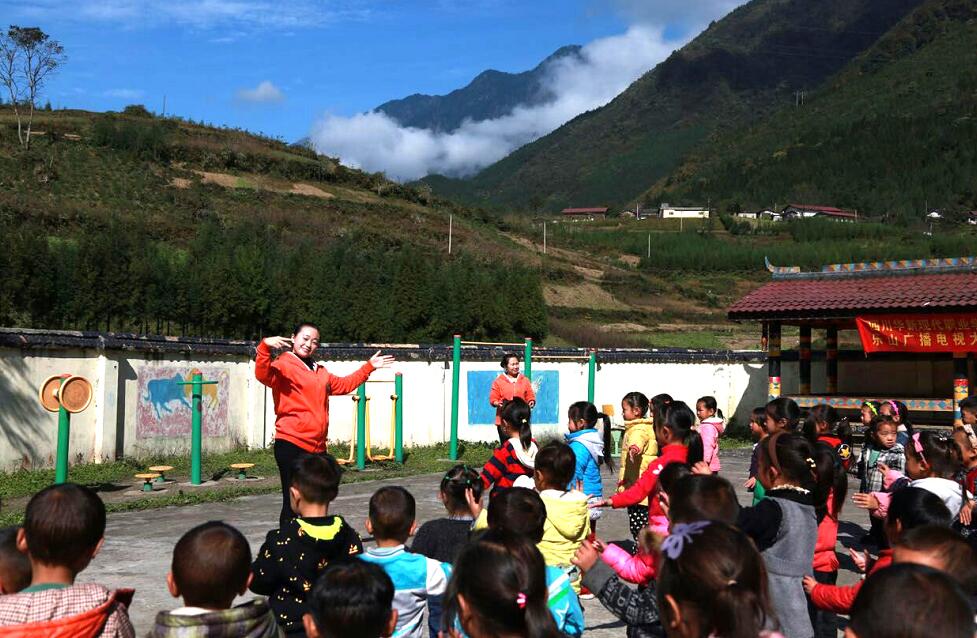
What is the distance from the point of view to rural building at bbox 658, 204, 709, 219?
11425cm

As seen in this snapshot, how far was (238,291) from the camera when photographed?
106 feet

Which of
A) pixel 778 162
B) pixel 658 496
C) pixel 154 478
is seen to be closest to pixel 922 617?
pixel 658 496

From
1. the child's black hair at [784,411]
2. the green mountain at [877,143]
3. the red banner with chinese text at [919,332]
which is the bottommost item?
the child's black hair at [784,411]

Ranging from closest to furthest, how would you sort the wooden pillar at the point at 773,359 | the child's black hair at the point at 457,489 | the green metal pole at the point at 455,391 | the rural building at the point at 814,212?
the child's black hair at the point at 457,489
the green metal pole at the point at 455,391
the wooden pillar at the point at 773,359
the rural building at the point at 814,212

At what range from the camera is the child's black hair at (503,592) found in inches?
114

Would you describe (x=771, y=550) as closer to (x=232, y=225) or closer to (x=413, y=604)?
(x=413, y=604)

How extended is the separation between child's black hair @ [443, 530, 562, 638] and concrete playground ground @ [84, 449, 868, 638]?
11.3ft

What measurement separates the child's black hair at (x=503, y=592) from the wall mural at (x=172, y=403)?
13.0 m

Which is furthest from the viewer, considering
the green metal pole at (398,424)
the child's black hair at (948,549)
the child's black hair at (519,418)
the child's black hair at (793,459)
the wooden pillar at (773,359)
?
the wooden pillar at (773,359)

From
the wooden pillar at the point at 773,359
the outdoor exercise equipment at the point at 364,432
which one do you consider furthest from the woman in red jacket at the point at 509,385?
the wooden pillar at the point at 773,359

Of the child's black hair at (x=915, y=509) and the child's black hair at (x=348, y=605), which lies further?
the child's black hair at (x=915, y=509)

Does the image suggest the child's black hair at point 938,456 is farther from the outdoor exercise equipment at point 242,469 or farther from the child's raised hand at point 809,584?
the outdoor exercise equipment at point 242,469

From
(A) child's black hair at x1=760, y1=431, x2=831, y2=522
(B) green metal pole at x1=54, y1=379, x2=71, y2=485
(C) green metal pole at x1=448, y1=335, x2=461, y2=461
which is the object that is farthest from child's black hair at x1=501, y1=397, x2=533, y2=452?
(C) green metal pole at x1=448, y1=335, x2=461, y2=461

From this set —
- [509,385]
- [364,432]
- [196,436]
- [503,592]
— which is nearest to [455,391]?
[364,432]
